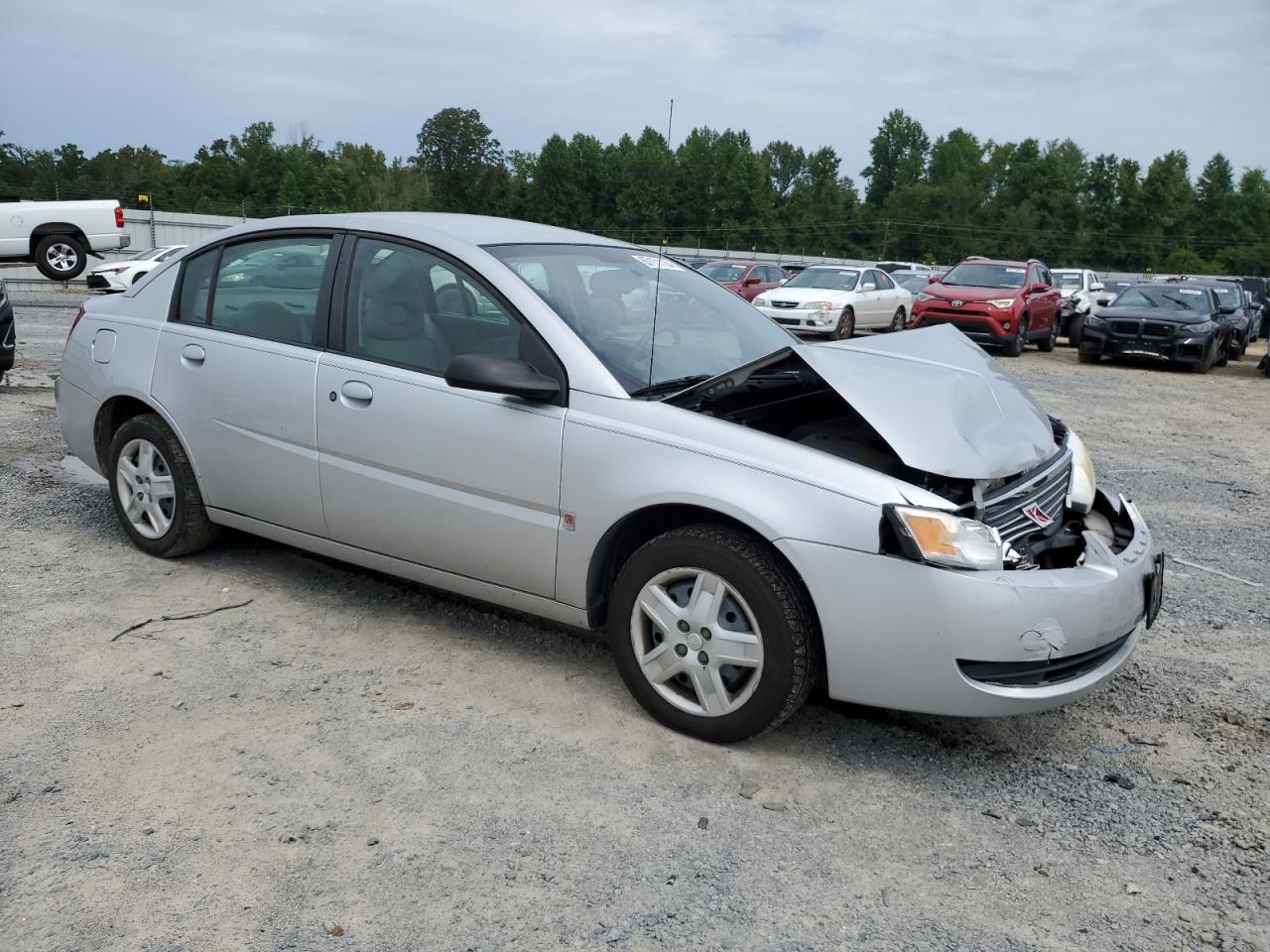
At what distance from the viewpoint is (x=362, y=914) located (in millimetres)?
2594

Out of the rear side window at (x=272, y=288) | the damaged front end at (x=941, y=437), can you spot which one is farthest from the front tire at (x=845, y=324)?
the rear side window at (x=272, y=288)

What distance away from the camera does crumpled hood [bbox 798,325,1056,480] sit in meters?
3.33

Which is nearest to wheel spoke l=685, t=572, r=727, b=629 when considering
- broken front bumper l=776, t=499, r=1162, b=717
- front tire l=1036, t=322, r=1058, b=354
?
broken front bumper l=776, t=499, r=1162, b=717

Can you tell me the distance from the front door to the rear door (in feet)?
0.42

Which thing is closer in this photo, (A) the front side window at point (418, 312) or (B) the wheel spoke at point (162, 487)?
(A) the front side window at point (418, 312)

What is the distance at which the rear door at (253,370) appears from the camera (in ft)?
14.1

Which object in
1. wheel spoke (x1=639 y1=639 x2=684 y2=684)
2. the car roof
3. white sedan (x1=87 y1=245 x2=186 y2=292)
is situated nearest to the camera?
wheel spoke (x1=639 y1=639 x2=684 y2=684)

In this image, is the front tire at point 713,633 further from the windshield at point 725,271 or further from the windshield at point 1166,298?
the windshield at point 725,271

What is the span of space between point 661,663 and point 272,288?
2367mm

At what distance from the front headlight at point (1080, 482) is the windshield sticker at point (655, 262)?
1809mm

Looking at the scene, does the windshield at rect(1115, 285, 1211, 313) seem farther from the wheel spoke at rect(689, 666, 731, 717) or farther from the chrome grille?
the wheel spoke at rect(689, 666, 731, 717)

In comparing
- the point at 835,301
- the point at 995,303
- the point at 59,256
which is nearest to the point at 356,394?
the point at 995,303

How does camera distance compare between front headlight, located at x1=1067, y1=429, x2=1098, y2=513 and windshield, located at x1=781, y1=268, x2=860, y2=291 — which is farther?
windshield, located at x1=781, y1=268, x2=860, y2=291

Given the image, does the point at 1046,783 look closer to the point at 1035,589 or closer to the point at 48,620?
the point at 1035,589
